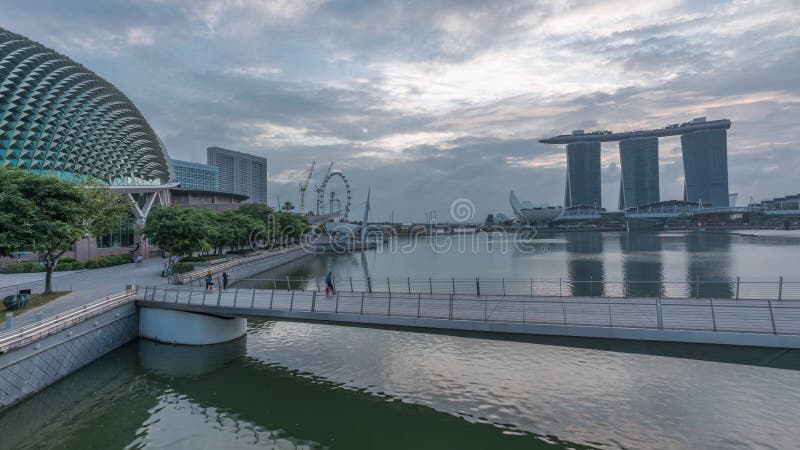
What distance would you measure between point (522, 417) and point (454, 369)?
18.0ft

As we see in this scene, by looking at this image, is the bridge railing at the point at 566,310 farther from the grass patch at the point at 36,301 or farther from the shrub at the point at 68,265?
the shrub at the point at 68,265

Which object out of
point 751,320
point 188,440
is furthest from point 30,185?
point 751,320

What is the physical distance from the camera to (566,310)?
17969 millimetres

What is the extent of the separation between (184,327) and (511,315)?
20900 millimetres

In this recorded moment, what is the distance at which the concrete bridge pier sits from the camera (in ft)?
83.4

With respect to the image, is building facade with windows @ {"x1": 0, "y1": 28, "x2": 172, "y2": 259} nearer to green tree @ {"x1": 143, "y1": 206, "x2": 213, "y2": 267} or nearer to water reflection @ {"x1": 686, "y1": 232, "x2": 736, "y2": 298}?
green tree @ {"x1": 143, "y1": 206, "x2": 213, "y2": 267}

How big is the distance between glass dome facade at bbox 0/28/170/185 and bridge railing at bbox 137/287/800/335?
45.0m

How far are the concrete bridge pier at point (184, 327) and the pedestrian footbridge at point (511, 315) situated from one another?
2.4 inches

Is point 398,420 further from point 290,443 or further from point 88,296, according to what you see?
point 88,296

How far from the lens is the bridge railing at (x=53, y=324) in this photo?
55.3 ft

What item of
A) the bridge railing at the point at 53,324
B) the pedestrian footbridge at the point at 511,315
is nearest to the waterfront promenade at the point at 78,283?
the bridge railing at the point at 53,324

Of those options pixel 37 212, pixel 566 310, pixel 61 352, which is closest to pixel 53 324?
pixel 61 352

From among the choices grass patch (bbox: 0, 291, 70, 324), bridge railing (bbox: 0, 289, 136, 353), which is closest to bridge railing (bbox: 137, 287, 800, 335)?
bridge railing (bbox: 0, 289, 136, 353)

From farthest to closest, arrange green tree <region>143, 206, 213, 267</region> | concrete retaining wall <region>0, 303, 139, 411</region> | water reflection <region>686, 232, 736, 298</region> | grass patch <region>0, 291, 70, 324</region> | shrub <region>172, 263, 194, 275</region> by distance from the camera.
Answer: shrub <region>172, 263, 194, 275</region>
green tree <region>143, 206, 213, 267</region>
water reflection <region>686, 232, 736, 298</region>
grass patch <region>0, 291, 70, 324</region>
concrete retaining wall <region>0, 303, 139, 411</region>
